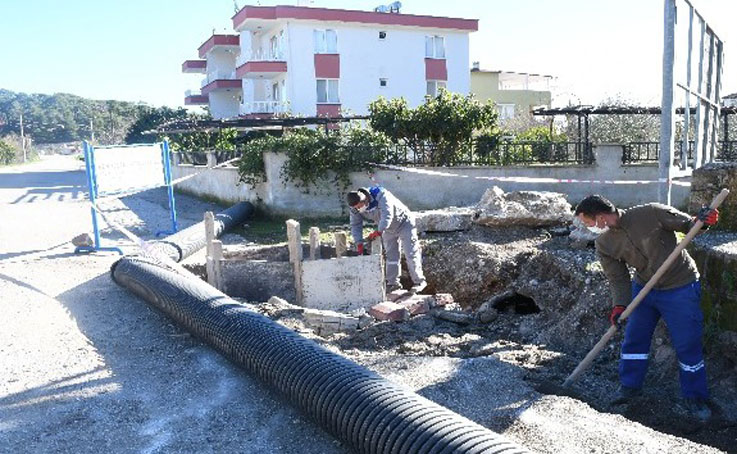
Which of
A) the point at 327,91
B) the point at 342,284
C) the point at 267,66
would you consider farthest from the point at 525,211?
the point at 267,66

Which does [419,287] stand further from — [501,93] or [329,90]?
[501,93]

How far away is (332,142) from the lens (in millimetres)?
13258

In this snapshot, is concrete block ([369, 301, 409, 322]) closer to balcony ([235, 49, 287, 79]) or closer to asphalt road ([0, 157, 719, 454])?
asphalt road ([0, 157, 719, 454])

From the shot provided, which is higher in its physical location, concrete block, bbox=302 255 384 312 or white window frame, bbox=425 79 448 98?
white window frame, bbox=425 79 448 98

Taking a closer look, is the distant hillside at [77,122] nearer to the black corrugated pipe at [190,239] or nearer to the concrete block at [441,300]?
the black corrugated pipe at [190,239]

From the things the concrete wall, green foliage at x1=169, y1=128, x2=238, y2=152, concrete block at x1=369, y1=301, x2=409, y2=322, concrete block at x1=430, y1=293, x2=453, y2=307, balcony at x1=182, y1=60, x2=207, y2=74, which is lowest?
concrete block at x1=430, y1=293, x2=453, y2=307

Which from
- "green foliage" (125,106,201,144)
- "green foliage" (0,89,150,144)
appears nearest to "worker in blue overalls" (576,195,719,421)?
"green foliage" (125,106,201,144)

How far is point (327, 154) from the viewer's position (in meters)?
13.2

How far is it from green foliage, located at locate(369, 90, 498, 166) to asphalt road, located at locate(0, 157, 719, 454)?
7.96 m

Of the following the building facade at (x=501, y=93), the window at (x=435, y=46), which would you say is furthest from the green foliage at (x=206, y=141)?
the building facade at (x=501, y=93)

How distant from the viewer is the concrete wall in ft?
42.8

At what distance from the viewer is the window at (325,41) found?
29016 mm

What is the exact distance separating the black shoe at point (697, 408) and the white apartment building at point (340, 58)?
25106mm

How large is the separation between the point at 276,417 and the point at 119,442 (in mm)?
954
